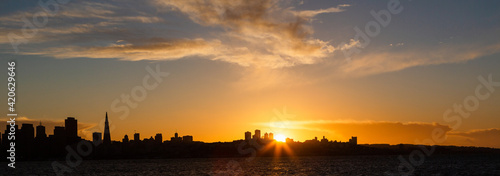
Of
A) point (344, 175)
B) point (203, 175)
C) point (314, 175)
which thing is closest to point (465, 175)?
point (344, 175)

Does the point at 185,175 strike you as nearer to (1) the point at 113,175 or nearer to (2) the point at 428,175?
(1) the point at 113,175

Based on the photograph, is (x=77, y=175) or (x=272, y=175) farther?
(x=77, y=175)

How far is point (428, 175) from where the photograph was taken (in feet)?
493

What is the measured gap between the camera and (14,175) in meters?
190

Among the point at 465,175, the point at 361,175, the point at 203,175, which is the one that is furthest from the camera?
the point at 203,175

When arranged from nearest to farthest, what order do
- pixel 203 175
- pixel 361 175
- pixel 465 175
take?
pixel 465 175
pixel 361 175
pixel 203 175

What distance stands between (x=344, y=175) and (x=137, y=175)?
78720 millimetres

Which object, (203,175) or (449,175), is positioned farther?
(203,175)

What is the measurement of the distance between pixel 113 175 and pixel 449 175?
121 meters

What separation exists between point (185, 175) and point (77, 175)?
147ft

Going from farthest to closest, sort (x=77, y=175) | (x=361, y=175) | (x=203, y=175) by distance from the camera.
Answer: (x=77, y=175), (x=203, y=175), (x=361, y=175)

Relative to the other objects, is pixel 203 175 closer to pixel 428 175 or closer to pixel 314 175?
pixel 314 175

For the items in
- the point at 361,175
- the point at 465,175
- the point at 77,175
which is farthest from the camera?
the point at 77,175

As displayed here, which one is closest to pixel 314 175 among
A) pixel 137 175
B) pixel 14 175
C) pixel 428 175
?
pixel 428 175
